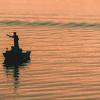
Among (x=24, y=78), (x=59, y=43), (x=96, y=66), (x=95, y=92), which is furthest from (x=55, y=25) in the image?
(x=95, y=92)

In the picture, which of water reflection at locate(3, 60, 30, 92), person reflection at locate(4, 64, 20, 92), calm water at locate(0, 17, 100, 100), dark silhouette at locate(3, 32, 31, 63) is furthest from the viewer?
dark silhouette at locate(3, 32, 31, 63)

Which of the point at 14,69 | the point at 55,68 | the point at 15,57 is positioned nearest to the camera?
the point at 55,68

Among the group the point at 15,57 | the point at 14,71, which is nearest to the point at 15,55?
the point at 15,57

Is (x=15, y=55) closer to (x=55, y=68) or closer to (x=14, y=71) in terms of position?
(x=14, y=71)

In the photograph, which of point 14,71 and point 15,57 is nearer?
point 14,71

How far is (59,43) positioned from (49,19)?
91.0ft

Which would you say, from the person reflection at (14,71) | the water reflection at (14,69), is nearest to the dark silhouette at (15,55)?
the water reflection at (14,69)

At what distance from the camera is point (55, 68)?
5334cm

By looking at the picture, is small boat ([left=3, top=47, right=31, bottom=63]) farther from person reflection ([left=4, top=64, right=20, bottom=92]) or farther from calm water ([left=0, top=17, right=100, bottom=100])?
calm water ([left=0, top=17, right=100, bottom=100])

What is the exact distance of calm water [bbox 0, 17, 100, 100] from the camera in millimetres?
41375

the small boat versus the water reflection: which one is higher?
the small boat

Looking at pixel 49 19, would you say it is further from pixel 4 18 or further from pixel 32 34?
pixel 32 34

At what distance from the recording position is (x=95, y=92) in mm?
41375

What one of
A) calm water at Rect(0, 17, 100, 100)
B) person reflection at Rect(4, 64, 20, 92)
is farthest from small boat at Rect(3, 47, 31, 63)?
calm water at Rect(0, 17, 100, 100)
